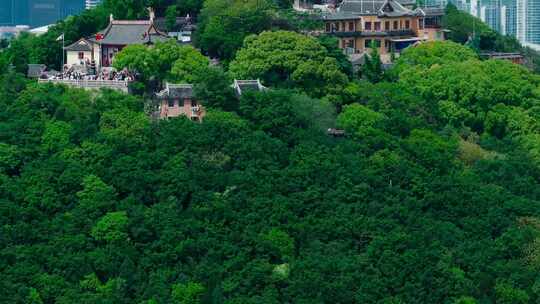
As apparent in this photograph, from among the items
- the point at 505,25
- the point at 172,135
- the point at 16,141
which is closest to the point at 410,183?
the point at 172,135

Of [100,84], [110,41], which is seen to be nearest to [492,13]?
[110,41]

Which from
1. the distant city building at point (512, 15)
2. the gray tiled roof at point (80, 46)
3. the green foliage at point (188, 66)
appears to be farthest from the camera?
the distant city building at point (512, 15)

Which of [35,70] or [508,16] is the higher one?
[508,16]

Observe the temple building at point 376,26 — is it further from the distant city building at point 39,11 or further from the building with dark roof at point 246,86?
the distant city building at point 39,11

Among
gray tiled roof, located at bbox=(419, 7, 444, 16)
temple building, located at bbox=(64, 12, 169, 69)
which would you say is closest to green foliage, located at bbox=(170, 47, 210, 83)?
temple building, located at bbox=(64, 12, 169, 69)

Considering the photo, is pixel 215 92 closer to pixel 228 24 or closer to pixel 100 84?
pixel 100 84

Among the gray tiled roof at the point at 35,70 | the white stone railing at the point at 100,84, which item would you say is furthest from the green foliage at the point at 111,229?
the gray tiled roof at the point at 35,70

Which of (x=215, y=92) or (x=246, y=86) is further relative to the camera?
(x=246, y=86)

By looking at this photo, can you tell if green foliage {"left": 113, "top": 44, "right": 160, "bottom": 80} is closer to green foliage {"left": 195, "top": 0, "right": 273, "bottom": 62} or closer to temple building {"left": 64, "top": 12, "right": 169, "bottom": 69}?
temple building {"left": 64, "top": 12, "right": 169, "bottom": 69}
